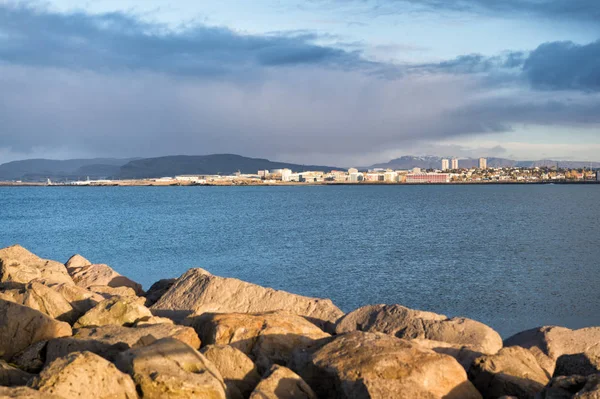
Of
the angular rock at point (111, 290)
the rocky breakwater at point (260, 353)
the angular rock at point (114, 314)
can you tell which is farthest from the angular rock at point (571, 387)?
the angular rock at point (111, 290)

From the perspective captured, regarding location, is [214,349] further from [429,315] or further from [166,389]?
[429,315]

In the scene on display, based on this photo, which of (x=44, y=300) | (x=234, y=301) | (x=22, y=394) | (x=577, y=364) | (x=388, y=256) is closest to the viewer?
(x=22, y=394)

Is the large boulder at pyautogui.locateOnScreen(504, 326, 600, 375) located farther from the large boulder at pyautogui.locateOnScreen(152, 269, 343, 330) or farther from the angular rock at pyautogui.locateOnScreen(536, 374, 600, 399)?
the large boulder at pyautogui.locateOnScreen(152, 269, 343, 330)

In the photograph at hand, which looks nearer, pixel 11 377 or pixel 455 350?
pixel 11 377

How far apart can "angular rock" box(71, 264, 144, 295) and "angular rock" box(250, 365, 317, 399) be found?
810 cm

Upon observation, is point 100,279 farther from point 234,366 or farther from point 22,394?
point 22,394

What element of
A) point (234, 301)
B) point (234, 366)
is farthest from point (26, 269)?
point (234, 366)

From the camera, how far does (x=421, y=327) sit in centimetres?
877

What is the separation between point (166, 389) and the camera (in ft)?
18.6

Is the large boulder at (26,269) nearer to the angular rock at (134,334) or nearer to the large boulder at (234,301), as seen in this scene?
the large boulder at (234,301)

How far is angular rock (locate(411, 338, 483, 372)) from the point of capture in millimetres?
7539

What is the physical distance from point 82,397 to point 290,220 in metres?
48.8

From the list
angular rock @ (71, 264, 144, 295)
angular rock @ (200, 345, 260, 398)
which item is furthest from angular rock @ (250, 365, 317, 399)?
angular rock @ (71, 264, 144, 295)

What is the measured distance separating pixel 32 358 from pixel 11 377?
42.1 inches
